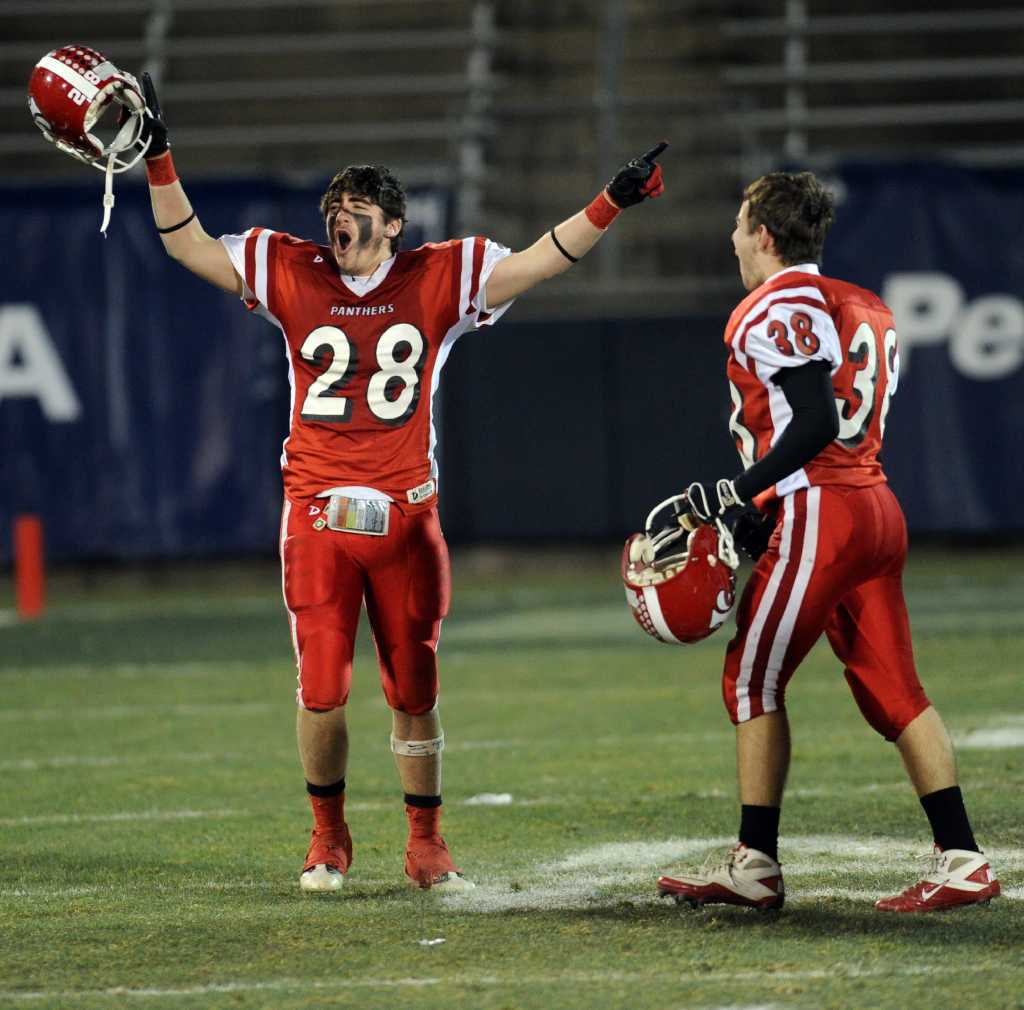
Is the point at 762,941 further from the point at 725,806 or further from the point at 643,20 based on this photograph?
the point at 643,20

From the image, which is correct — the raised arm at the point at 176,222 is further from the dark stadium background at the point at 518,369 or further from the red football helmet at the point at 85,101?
the dark stadium background at the point at 518,369

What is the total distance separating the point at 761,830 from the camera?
461 centimetres

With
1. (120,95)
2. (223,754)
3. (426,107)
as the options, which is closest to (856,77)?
(426,107)

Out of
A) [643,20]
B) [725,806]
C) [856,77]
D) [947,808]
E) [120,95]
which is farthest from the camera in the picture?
[643,20]

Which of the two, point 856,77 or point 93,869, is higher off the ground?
point 856,77

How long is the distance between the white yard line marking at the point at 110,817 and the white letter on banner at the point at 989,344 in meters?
8.91

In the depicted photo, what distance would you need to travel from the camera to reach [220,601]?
1330cm

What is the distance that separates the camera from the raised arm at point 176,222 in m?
5.03

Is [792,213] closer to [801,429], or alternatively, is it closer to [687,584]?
[801,429]

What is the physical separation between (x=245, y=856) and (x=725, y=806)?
1.49 metres

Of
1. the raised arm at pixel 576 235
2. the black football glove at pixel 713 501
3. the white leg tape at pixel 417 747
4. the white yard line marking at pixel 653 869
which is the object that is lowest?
the white yard line marking at pixel 653 869

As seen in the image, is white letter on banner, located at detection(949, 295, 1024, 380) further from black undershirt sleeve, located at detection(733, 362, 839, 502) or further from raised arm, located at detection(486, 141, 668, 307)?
black undershirt sleeve, located at detection(733, 362, 839, 502)

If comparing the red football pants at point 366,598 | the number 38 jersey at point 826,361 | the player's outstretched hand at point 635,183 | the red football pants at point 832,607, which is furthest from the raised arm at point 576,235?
the red football pants at point 832,607

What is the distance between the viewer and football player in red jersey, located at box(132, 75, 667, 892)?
4957 millimetres
